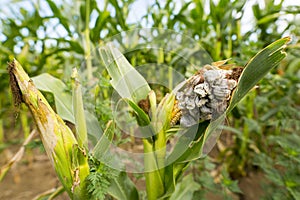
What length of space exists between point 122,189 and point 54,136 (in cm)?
22

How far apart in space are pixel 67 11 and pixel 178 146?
748 millimetres

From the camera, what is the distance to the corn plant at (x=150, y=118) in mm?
415

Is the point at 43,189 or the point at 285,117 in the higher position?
the point at 285,117

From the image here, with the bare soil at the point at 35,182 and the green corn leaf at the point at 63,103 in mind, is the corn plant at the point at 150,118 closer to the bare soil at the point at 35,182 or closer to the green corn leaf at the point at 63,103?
the green corn leaf at the point at 63,103

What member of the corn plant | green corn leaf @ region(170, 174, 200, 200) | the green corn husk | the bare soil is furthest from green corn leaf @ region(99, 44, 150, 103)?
the bare soil

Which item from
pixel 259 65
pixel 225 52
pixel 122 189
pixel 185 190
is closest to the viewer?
pixel 259 65

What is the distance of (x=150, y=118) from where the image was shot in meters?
0.50

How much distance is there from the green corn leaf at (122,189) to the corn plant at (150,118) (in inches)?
0.6

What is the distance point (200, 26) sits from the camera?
3.66ft

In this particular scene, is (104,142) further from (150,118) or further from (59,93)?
(59,93)

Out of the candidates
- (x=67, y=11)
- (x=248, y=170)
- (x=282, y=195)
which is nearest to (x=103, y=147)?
(x=282, y=195)

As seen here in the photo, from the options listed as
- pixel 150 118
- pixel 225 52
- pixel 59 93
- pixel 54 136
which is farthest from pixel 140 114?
pixel 225 52

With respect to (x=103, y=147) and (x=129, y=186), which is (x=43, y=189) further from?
(x=103, y=147)

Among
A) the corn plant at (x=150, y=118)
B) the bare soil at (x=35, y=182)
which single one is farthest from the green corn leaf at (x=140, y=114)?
the bare soil at (x=35, y=182)
